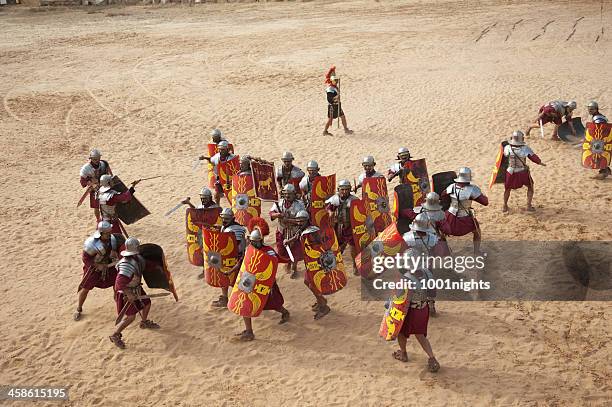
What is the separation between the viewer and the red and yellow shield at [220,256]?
9.60 meters

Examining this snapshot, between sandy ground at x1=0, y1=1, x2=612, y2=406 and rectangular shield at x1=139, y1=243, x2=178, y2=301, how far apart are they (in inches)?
30.4

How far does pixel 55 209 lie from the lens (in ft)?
47.8

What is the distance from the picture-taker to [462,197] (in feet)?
35.6

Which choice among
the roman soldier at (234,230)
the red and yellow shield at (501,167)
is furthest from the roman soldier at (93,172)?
the red and yellow shield at (501,167)

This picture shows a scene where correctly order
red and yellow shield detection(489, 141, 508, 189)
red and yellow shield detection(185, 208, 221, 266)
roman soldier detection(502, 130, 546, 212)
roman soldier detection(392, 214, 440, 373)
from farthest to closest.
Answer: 1. red and yellow shield detection(489, 141, 508, 189)
2. roman soldier detection(502, 130, 546, 212)
3. red and yellow shield detection(185, 208, 221, 266)
4. roman soldier detection(392, 214, 440, 373)

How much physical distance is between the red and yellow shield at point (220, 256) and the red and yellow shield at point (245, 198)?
2.19 meters

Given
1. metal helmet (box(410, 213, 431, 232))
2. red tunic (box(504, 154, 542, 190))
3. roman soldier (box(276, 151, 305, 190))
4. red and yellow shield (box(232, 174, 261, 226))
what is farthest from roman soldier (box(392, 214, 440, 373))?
red tunic (box(504, 154, 542, 190))

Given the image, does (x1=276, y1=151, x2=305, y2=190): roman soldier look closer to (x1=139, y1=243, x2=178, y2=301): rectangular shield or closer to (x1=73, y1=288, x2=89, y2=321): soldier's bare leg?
(x1=139, y1=243, x2=178, y2=301): rectangular shield

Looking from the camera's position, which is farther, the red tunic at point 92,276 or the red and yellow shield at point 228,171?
the red and yellow shield at point 228,171

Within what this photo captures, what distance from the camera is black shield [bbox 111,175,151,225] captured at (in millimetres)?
12000

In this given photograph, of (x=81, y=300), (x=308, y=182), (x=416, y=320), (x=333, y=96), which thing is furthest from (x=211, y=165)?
(x=416, y=320)

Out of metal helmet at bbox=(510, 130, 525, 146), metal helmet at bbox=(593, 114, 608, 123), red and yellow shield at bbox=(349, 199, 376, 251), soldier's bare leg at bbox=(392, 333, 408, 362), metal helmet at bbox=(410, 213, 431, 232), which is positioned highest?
metal helmet at bbox=(593, 114, 608, 123)

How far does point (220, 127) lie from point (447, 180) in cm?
953

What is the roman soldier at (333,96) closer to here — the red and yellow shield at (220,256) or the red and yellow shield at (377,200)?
the red and yellow shield at (377,200)
